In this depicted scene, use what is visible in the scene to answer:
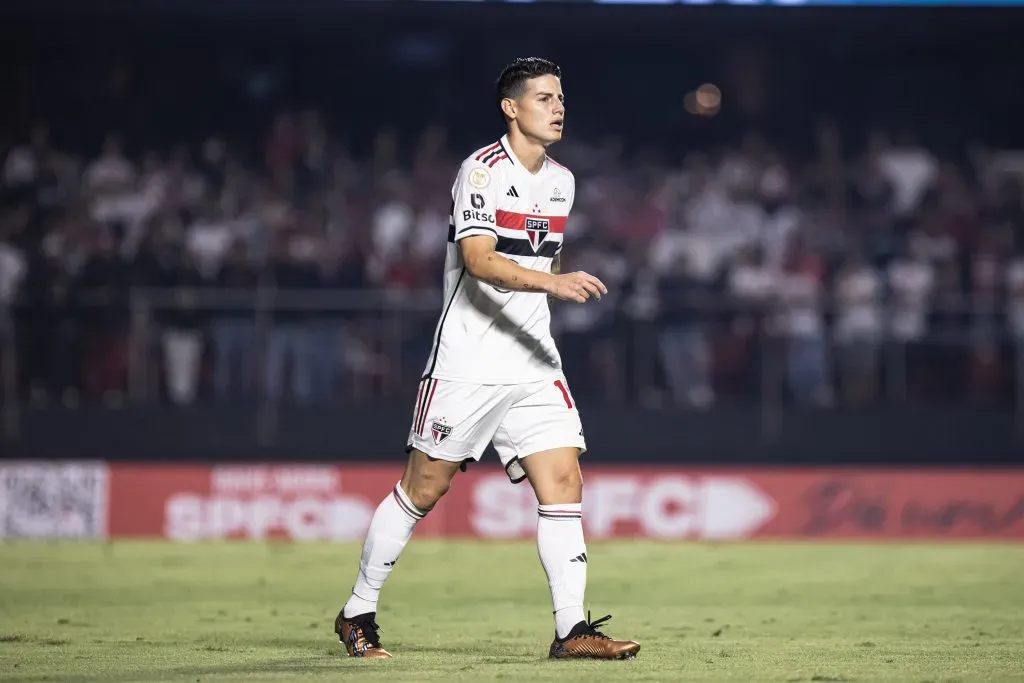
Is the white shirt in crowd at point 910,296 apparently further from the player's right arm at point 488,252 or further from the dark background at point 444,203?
the player's right arm at point 488,252

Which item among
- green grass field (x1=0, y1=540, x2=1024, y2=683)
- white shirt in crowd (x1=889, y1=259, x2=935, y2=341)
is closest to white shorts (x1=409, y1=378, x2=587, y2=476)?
green grass field (x1=0, y1=540, x2=1024, y2=683)

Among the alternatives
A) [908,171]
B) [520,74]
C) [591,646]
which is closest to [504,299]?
[520,74]

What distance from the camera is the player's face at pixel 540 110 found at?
257 inches

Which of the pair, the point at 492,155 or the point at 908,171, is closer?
the point at 492,155

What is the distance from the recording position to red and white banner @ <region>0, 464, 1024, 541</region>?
14.7 meters

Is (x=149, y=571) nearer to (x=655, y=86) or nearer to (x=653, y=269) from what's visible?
(x=653, y=269)

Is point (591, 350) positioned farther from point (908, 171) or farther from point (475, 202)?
point (475, 202)

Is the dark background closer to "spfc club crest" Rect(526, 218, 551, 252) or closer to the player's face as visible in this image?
"spfc club crest" Rect(526, 218, 551, 252)

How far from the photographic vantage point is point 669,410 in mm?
15484

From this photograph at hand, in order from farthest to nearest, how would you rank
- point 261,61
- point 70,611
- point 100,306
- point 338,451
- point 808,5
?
point 261,61
point 808,5
point 338,451
point 100,306
point 70,611

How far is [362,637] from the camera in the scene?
6.57m

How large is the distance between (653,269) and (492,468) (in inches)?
109

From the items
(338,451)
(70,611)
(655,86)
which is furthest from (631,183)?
(70,611)

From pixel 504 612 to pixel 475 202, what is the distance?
10.6 ft
